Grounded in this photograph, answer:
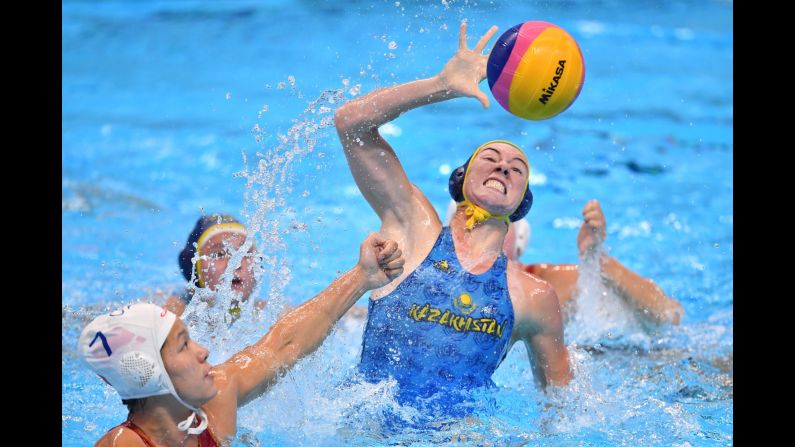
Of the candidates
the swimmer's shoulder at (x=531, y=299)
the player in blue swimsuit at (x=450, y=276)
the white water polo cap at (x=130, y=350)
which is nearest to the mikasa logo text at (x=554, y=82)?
the player in blue swimsuit at (x=450, y=276)

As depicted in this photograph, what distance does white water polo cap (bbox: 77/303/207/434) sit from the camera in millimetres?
2484

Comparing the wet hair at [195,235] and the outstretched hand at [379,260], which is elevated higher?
the outstretched hand at [379,260]

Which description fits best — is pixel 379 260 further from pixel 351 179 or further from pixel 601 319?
pixel 351 179

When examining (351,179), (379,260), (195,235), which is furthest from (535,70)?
(351,179)

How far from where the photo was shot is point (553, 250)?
6.53 metres

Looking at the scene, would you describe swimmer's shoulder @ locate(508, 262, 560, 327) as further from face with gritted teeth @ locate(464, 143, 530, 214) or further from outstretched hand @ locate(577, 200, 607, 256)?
outstretched hand @ locate(577, 200, 607, 256)

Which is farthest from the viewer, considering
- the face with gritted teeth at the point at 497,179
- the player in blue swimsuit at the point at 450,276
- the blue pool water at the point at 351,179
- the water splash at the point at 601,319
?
the water splash at the point at 601,319

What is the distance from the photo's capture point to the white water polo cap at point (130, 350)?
248 cm

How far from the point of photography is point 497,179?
3586 mm

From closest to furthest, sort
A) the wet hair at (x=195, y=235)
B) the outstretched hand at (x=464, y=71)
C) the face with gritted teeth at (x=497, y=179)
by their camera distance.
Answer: the outstretched hand at (x=464, y=71) < the face with gritted teeth at (x=497, y=179) < the wet hair at (x=195, y=235)

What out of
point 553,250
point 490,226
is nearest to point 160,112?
point 553,250

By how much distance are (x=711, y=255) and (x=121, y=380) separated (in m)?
4.76

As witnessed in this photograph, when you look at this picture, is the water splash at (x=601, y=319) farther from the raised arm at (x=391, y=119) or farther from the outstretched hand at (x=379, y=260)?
the outstretched hand at (x=379, y=260)

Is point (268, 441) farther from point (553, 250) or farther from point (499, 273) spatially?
point (553, 250)
